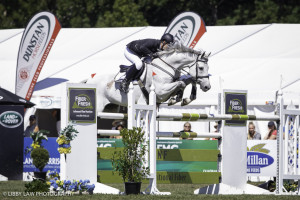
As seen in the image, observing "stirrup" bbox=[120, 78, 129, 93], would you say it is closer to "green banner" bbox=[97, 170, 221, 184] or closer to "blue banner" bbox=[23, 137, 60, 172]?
"green banner" bbox=[97, 170, 221, 184]

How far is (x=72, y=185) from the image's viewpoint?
728 centimetres

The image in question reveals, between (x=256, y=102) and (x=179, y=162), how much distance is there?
586cm

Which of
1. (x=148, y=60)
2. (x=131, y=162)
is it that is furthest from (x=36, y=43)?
(x=131, y=162)

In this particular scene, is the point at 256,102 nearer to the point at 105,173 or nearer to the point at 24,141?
the point at 24,141

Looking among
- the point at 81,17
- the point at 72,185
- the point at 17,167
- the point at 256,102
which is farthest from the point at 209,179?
the point at 81,17

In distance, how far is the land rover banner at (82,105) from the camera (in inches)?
297


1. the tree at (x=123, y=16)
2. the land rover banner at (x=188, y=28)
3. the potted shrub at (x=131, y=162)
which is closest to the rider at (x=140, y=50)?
the potted shrub at (x=131, y=162)

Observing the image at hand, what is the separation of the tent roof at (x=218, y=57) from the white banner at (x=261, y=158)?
2.32 meters

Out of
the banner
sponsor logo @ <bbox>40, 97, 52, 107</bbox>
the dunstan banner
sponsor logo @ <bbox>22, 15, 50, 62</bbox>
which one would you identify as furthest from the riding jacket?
sponsor logo @ <bbox>22, 15, 50, 62</bbox>

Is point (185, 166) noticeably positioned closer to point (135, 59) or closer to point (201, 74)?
point (201, 74)

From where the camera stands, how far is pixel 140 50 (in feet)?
31.1

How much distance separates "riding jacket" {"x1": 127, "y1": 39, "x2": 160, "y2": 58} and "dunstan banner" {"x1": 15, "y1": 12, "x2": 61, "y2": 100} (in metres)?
→ 6.01

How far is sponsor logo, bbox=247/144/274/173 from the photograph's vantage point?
11.1 meters

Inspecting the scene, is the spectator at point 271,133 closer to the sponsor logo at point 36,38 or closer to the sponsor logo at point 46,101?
the sponsor logo at point 46,101
